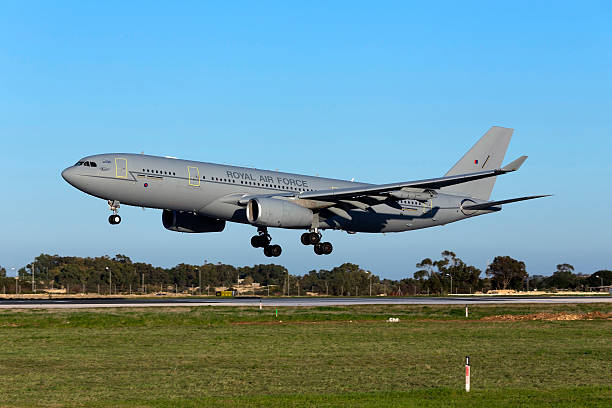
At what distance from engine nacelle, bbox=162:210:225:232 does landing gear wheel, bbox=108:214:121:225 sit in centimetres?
838

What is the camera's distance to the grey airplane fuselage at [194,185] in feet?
166

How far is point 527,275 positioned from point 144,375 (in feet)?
503

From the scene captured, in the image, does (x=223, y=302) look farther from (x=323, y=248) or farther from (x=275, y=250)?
(x=323, y=248)

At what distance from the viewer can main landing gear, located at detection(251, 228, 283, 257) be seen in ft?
203

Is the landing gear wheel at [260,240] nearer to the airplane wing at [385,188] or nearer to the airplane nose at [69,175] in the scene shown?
the airplane wing at [385,188]

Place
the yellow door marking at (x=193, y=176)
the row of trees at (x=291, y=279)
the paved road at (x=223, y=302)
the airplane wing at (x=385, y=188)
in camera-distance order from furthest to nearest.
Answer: the row of trees at (x=291, y=279)
the paved road at (x=223, y=302)
the airplane wing at (x=385, y=188)
the yellow door marking at (x=193, y=176)

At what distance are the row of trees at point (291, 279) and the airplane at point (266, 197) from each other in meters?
81.2

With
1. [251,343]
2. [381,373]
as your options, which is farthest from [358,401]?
[251,343]

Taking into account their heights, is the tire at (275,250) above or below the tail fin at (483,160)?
below

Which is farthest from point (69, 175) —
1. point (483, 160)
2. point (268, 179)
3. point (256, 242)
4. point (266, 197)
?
point (483, 160)

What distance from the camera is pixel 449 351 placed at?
29641 millimetres

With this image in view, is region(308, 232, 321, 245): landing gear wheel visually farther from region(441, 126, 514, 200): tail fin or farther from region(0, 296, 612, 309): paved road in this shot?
region(441, 126, 514, 200): tail fin

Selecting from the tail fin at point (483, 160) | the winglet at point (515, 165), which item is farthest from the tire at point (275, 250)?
the winglet at point (515, 165)

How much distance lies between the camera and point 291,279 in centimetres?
19638
